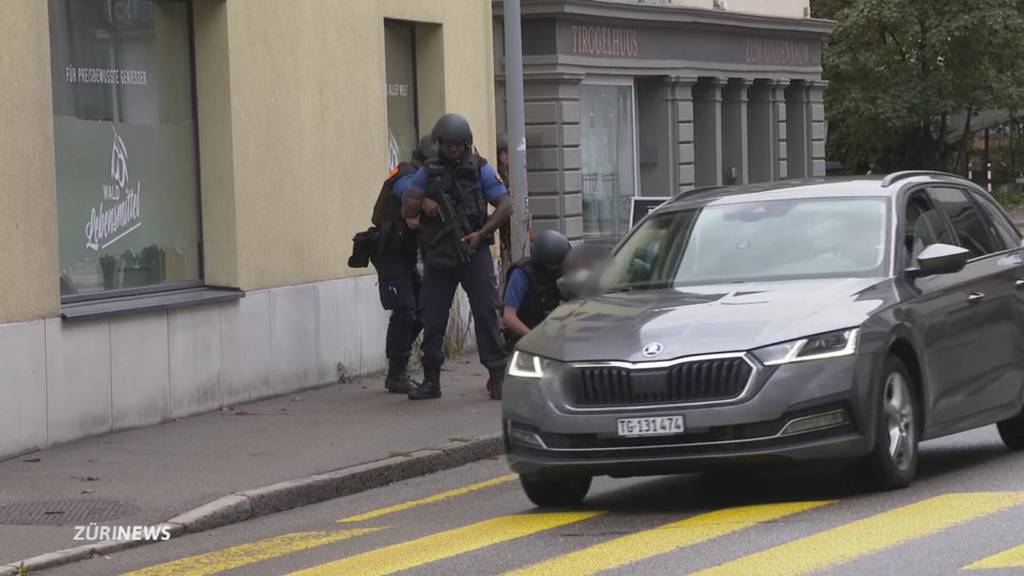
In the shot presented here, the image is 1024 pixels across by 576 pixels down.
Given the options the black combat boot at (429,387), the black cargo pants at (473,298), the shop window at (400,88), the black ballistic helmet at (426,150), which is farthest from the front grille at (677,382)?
the shop window at (400,88)

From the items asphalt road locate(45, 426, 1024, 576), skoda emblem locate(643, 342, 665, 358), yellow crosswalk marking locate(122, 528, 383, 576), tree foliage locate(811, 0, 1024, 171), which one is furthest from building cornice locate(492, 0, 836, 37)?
skoda emblem locate(643, 342, 665, 358)

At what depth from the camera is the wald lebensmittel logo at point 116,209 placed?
14258 millimetres

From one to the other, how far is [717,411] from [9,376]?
5344mm

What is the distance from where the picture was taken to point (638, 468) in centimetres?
927

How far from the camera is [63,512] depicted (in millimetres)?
10430

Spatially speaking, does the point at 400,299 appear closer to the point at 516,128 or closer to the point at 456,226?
the point at 456,226

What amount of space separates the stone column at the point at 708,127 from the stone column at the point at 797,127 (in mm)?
4289

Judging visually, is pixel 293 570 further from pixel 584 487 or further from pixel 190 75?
pixel 190 75

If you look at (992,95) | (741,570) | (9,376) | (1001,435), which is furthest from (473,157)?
(992,95)

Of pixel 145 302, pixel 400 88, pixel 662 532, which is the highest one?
pixel 400 88

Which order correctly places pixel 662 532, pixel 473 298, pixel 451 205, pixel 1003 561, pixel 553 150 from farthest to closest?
pixel 553 150, pixel 473 298, pixel 451 205, pixel 662 532, pixel 1003 561

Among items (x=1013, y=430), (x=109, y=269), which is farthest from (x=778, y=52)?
(x=1013, y=430)

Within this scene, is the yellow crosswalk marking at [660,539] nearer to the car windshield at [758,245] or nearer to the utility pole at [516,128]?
the car windshield at [758,245]

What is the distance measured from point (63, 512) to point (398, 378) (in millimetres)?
5314
